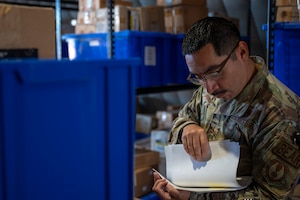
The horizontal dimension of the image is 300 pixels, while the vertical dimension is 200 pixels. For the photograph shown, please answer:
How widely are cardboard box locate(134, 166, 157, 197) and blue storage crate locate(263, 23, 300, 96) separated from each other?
3.44 feet

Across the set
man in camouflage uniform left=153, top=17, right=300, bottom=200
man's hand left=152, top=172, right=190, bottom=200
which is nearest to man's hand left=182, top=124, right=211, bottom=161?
man in camouflage uniform left=153, top=17, right=300, bottom=200

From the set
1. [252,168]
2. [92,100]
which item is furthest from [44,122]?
[252,168]

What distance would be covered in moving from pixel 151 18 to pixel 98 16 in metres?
0.37

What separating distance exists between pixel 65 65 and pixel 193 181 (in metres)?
0.66

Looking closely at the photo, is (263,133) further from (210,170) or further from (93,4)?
(93,4)

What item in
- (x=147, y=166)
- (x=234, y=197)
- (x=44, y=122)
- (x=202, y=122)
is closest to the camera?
(x=44, y=122)

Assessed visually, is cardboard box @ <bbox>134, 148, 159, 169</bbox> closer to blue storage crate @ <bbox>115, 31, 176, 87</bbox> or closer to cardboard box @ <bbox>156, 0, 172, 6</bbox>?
blue storage crate @ <bbox>115, 31, 176, 87</bbox>

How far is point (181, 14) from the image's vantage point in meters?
2.78

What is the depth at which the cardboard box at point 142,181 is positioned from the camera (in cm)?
245

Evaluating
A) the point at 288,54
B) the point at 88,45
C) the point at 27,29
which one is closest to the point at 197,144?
the point at 27,29

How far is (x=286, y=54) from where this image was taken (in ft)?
6.25

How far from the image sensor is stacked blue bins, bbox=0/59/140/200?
0.55 metres

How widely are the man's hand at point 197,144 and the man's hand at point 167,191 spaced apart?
109mm

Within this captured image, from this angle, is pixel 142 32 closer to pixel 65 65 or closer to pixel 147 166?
pixel 147 166
